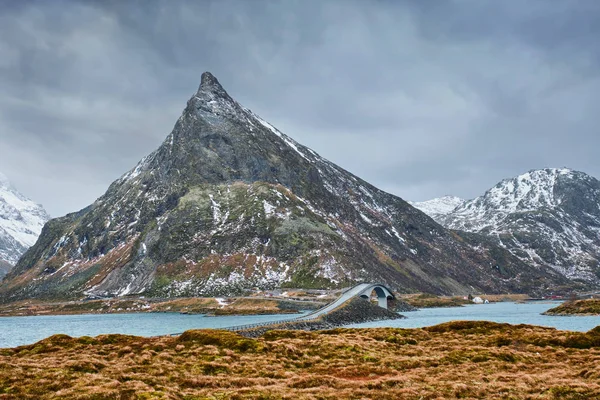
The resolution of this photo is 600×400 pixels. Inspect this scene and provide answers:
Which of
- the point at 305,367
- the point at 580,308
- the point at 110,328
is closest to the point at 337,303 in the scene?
the point at 110,328

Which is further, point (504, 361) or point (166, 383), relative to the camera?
point (504, 361)

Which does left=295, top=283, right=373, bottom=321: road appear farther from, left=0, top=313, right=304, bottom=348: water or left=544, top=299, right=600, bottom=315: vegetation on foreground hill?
left=544, top=299, right=600, bottom=315: vegetation on foreground hill

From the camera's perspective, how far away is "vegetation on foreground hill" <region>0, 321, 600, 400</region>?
101ft

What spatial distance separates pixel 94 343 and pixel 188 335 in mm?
10778

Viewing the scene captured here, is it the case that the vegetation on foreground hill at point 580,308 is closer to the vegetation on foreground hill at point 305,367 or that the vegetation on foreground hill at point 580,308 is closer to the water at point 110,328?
the water at point 110,328

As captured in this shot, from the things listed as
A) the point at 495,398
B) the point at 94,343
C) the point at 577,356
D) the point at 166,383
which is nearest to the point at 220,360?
the point at 166,383

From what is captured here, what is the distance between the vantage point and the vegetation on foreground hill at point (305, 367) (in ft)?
101

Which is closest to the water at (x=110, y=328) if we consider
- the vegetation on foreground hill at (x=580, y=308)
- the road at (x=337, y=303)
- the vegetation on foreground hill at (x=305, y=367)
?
the road at (x=337, y=303)

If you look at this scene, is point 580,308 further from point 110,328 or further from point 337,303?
point 110,328

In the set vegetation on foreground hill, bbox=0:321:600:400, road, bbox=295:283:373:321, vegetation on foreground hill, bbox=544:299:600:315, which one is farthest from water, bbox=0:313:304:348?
vegetation on foreground hill, bbox=544:299:600:315

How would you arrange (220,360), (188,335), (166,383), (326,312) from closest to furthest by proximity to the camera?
(166,383) < (220,360) < (188,335) < (326,312)

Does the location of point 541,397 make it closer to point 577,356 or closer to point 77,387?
point 577,356

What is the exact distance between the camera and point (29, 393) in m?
30.1

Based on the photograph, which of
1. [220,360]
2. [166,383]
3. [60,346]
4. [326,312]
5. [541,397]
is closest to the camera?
[541,397]
